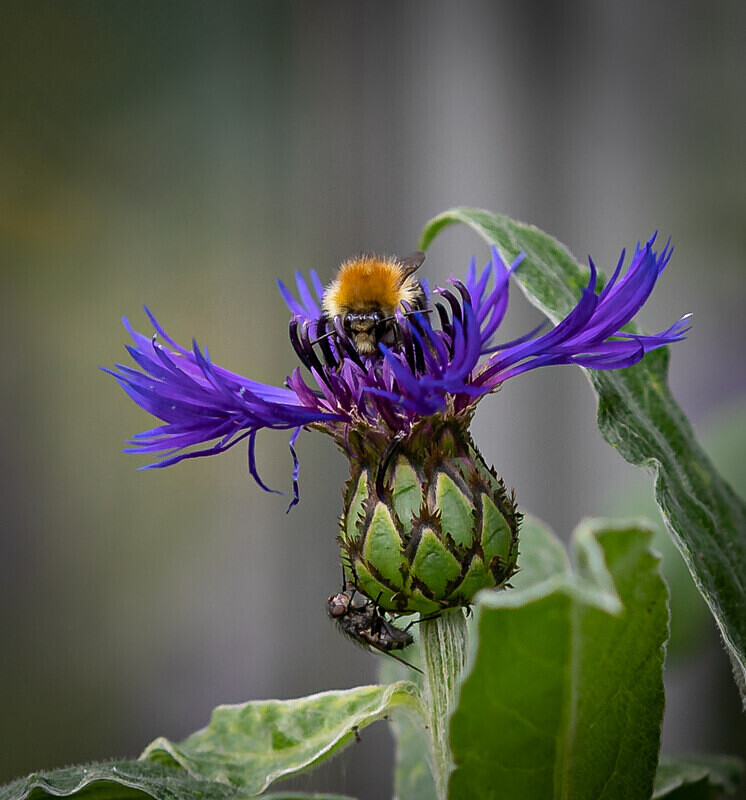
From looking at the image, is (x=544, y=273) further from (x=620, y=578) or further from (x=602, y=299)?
(x=620, y=578)

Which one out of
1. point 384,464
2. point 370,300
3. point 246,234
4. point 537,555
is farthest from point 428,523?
point 246,234

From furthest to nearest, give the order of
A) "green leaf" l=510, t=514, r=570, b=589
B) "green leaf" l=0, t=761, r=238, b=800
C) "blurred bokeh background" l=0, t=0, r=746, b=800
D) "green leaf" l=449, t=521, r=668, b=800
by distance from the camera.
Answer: "blurred bokeh background" l=0, t=0, r=746, b=800 → "green leaf" l=510, t=514, r=570, b=589 → "green leaf" l=0, t=761, r=238, b=800 → "green leaf" l=449, t=521, r=668, b=800

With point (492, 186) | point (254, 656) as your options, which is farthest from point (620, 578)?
point (254, 656)

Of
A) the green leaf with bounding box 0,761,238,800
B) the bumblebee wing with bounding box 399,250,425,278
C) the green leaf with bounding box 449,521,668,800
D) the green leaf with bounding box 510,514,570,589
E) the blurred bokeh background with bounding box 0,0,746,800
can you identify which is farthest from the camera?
the blurred bokeh background with bounding box 0,0,746,800

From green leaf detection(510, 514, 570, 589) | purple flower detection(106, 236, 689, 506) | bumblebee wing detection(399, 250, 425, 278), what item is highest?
bumblebee wing detection(399, 250, 425, 278)

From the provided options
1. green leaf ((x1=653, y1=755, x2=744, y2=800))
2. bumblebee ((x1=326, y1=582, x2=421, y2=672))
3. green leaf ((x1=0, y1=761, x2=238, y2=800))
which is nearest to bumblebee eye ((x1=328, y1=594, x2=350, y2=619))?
bumblebee ((x1=326, y1=582, x2=421, y2=672))

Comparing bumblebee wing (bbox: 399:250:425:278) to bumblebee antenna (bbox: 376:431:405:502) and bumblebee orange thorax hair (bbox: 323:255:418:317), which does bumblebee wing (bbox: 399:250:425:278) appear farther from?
bumblebee antenna (bbox: 376:431:405:502)
